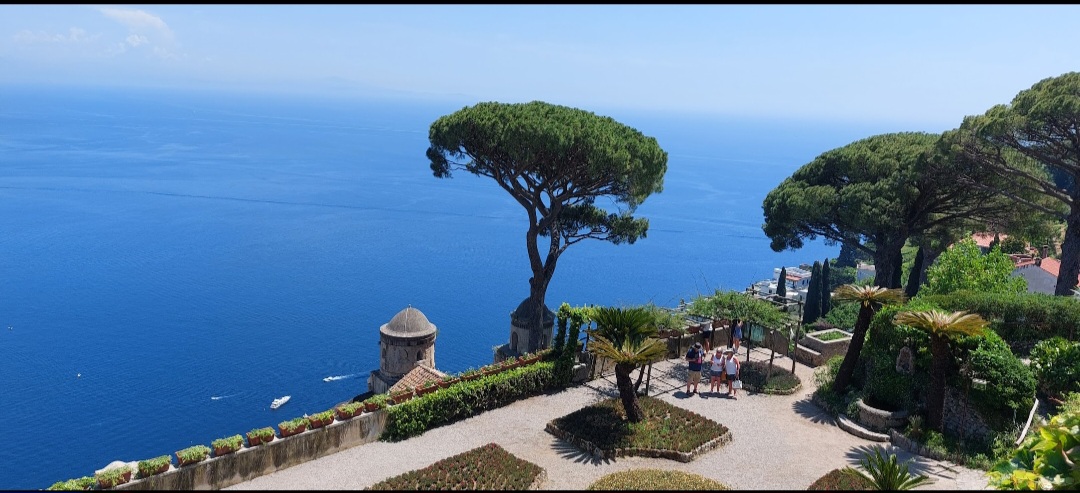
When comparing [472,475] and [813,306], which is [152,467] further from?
[813,306]

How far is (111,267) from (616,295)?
57078mm

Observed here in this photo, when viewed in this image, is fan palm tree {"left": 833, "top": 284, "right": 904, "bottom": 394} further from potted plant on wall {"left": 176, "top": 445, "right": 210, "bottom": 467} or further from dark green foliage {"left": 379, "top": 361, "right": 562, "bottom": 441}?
potted plant on wall {"left": 176, "top": 445, "right": 210, "bottom": 467}

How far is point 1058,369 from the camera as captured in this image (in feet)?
57.7

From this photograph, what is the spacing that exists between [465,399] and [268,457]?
5157 mm

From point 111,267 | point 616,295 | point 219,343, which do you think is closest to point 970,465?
point 219,343

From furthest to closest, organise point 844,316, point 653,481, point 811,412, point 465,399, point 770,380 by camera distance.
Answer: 1. point 844,316
2. point 770,380
3. point 811,412
4. point 465,399
5. point 653,481

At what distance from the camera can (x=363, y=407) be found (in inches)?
684

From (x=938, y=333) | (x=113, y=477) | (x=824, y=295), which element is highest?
(x=938, y=333)

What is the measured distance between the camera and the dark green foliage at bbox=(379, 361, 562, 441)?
17.7 metres

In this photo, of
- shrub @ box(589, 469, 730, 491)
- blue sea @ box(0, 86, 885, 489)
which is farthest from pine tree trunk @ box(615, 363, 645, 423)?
blue sea @ box(0, 86, 885, 489)

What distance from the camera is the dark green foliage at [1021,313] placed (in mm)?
21172

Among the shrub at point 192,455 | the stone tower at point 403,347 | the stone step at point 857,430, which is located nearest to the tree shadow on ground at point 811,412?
the stone step at point 857,430

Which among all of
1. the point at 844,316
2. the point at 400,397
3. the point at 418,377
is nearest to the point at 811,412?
the point at 400,397

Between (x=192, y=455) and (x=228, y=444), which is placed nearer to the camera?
(x=192, y=455)
